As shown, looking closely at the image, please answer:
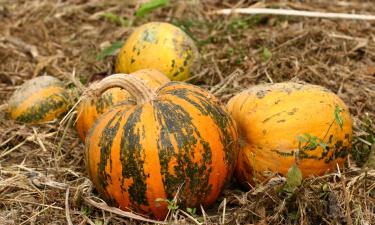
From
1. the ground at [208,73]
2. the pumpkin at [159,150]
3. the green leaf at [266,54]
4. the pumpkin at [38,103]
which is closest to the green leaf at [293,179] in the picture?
the ground at [208,73]

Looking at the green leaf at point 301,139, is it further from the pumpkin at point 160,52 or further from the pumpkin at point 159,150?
the pumpkin at point 160,52

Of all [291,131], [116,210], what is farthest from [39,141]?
[291,131]

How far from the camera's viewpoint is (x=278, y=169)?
3688mm

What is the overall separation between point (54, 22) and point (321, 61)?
3197 mm

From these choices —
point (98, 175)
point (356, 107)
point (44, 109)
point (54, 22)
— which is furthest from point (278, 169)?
point (54, 22)

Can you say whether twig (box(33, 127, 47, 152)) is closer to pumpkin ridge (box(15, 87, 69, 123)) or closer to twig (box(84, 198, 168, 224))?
pumpkin ridge (box(15, 87, 69, 123))

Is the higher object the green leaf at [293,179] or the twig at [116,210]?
the green leaf at [293,179]

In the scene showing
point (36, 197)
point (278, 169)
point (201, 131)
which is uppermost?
point (201, 131)

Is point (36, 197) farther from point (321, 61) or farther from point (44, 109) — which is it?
A: point (321, 61)

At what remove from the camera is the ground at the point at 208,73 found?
A: 11.4ft

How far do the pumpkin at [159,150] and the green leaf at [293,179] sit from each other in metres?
0.39

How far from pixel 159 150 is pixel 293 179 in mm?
734

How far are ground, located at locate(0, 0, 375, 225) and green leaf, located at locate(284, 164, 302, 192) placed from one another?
0.06 meters

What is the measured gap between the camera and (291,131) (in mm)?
3645
